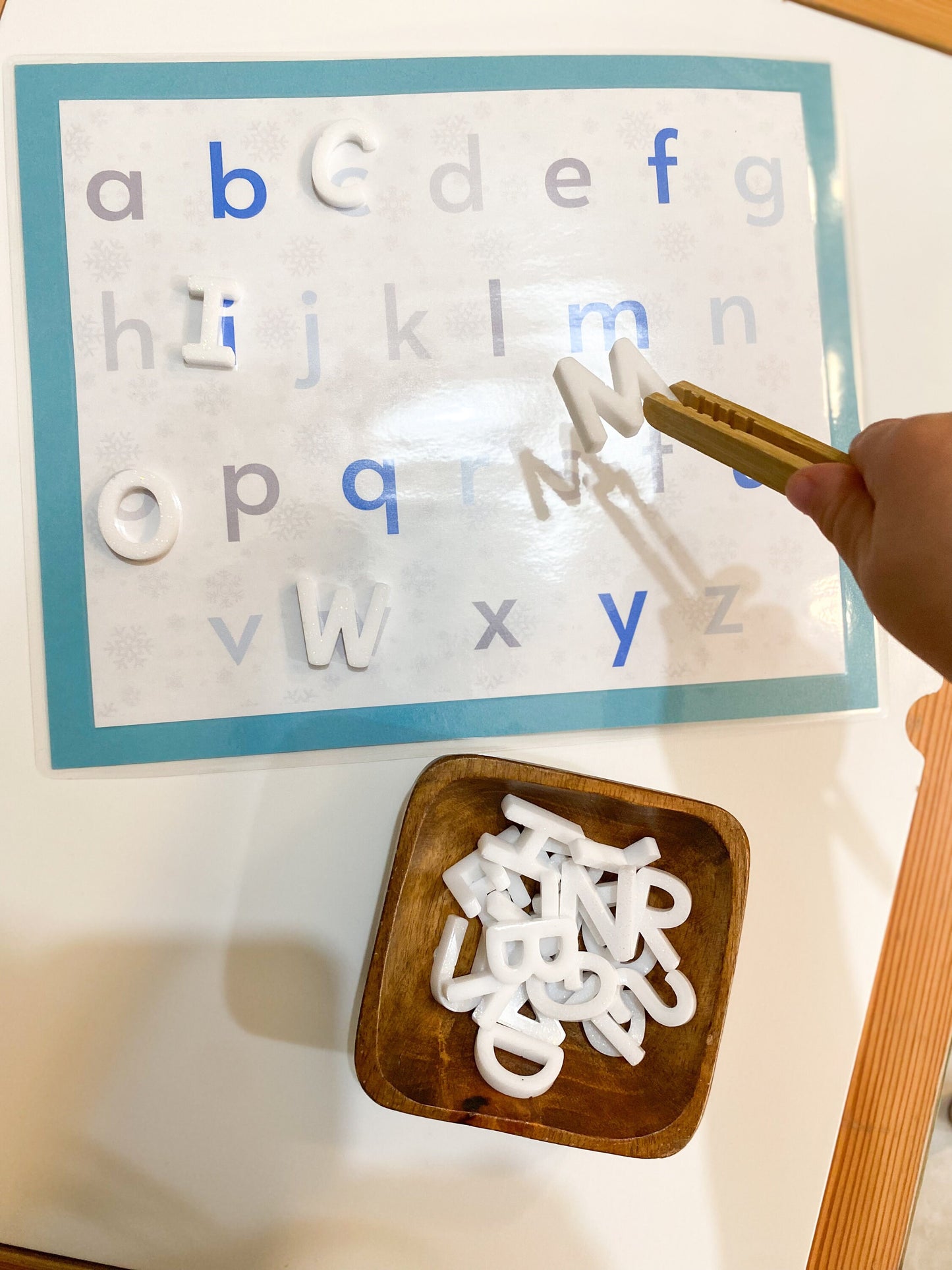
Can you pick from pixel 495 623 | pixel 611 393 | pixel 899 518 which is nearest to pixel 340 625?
pixel 495 623

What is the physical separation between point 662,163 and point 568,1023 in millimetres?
616

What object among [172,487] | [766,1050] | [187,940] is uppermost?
[172,487]

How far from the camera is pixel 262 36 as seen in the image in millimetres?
589

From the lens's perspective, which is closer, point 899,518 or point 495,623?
point 899,518

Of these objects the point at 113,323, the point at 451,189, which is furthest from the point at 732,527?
the point at 113,323

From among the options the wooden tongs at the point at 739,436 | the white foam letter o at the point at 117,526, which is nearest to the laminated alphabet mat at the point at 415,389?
the white foam letter o at the point at 117,526

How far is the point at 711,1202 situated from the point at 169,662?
0.54 metres

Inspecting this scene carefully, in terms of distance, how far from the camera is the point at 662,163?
2.01 ft

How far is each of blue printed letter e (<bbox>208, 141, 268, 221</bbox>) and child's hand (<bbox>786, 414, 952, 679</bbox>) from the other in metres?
0.42

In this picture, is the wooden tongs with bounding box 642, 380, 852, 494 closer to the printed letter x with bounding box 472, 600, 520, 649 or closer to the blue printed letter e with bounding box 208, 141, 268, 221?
the printed letter x with bounding box 472, 600, 520, 649

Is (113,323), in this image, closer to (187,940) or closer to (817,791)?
(187,940)

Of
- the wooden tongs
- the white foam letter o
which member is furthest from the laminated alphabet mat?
the wooden tongs

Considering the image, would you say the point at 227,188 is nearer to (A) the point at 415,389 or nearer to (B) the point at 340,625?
(A) the point at 415,389

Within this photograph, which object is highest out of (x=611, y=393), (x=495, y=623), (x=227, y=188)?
(x=227, y=188)
